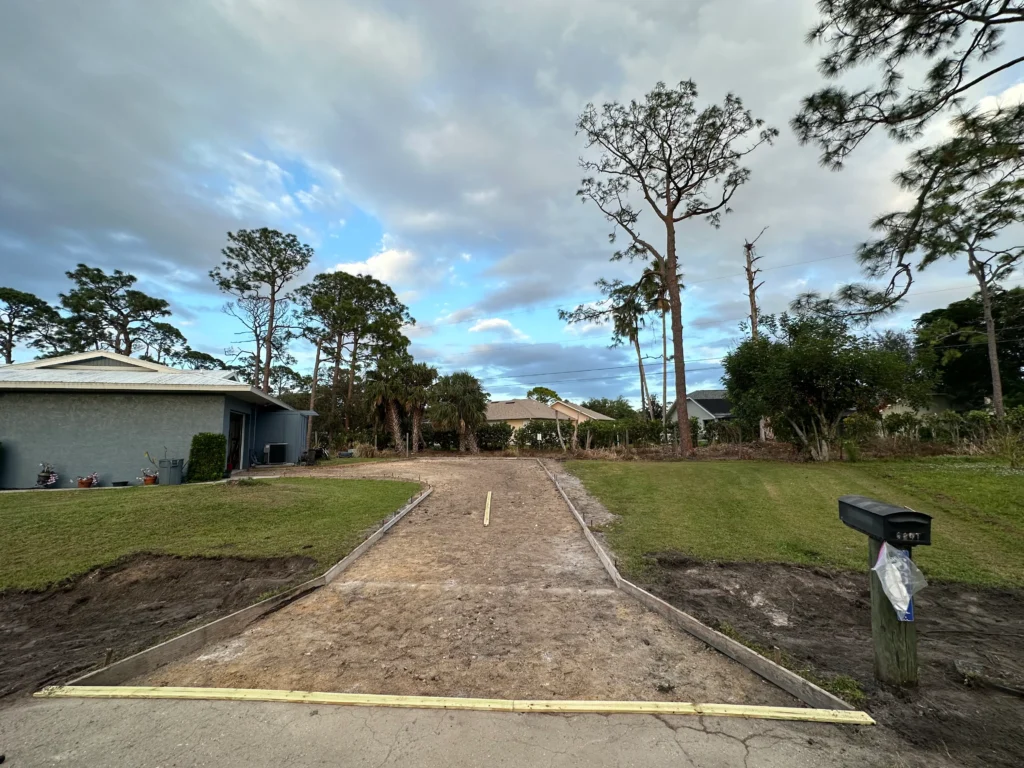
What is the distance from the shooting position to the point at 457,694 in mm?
2684

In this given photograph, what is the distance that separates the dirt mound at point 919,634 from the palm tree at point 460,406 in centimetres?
1844

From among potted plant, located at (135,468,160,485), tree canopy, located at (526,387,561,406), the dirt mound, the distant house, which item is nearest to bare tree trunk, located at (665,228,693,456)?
the dirt mound

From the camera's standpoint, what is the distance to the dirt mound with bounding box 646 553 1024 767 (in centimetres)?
226

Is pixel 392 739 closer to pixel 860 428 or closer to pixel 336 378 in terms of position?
pixel 860 428

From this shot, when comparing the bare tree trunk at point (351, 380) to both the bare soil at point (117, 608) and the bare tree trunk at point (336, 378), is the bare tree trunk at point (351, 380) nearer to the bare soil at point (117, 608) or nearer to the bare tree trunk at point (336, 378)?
the bare tree trunk at point (336, 378)

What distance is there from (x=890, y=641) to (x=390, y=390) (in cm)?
2242

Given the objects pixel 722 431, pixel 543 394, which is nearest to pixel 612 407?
pixel 543 394

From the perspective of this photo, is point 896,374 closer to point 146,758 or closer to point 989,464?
point 989,464

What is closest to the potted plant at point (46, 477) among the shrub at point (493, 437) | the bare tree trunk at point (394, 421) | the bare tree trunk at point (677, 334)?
the bare tree trunk at point (394, 421)

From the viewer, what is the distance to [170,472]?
38.9 ft

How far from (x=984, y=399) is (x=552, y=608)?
38196mm

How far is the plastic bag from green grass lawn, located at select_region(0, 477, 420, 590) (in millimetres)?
5065

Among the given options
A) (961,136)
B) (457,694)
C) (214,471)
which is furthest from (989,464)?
(214,471)

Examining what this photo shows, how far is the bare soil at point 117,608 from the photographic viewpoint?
125 inches
